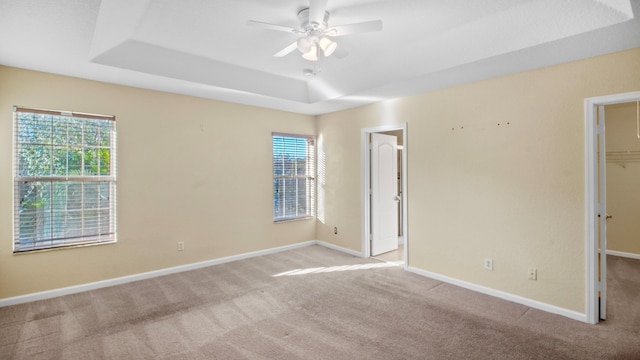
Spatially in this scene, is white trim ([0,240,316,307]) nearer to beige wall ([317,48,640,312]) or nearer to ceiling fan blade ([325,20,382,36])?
beige wall ([317,48,640,312])

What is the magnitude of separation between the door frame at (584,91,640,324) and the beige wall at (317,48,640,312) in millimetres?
45

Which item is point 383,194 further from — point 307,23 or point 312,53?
point 307,23

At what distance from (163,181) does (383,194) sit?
334 centimetres

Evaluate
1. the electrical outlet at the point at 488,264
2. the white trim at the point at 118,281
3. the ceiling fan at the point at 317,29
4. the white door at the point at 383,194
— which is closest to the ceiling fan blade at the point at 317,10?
the ceiling fan at the point at 317,29

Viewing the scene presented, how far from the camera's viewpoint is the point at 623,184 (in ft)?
15.5

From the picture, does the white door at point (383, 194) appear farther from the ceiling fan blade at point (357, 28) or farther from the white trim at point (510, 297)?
the ceiling fan blade at point (357, 28)

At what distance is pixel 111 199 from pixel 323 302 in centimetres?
281

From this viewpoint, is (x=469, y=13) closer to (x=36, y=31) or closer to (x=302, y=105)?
(x=302, y=105)

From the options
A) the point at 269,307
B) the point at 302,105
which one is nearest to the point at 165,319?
the point at 269,307

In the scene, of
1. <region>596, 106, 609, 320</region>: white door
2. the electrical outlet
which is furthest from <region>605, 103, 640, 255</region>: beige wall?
the electrical outlet

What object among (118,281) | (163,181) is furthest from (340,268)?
(118,281)

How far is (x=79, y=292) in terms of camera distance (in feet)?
11.2

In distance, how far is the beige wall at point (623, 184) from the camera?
15.1 feet

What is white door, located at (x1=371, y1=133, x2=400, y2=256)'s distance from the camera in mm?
4891
